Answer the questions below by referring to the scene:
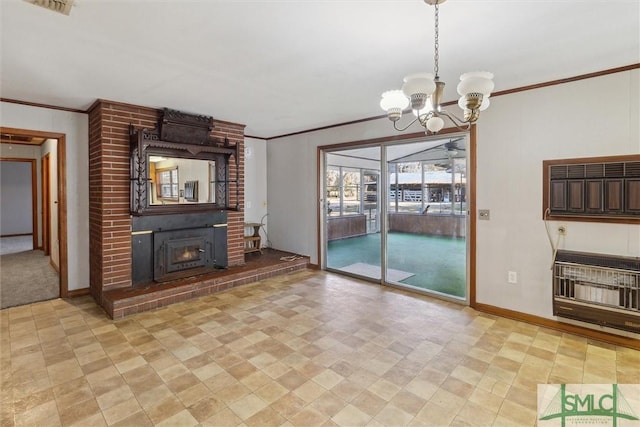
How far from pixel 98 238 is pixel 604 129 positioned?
545cm

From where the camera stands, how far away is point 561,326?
3.08 metres

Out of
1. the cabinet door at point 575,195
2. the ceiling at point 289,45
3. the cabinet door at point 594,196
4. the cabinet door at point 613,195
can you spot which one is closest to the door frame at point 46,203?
the ceiling at point 289,45

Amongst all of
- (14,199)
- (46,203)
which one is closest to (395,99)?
(46,203)

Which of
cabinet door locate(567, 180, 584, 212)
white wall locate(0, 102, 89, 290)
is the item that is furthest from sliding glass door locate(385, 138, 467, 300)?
white wall locate(0, 102, 89, 290)

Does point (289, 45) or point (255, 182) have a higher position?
point (289, 45)

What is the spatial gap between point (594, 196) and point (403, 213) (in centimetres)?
610

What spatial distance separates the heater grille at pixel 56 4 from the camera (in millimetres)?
1790

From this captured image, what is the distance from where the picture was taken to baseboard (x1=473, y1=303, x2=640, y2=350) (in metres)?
2.77

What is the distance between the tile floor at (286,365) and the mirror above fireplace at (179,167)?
4.42ft

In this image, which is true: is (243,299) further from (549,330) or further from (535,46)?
(535,46)

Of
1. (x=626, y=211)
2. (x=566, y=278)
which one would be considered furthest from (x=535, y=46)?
(x=566, y=278)

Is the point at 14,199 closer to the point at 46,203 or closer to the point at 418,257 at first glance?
the point at 46,203

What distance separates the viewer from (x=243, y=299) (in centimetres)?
395

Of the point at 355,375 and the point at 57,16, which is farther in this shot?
the point at 355,375
